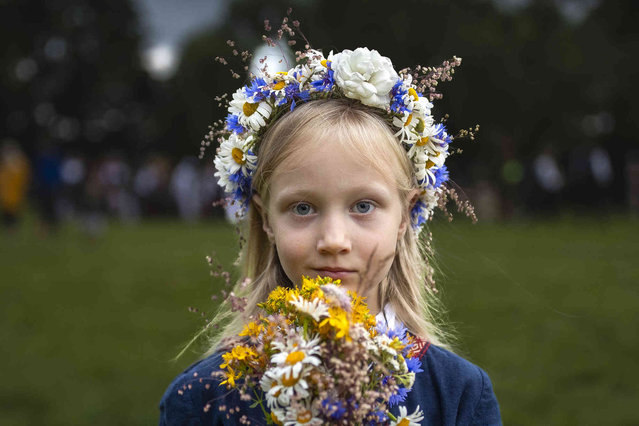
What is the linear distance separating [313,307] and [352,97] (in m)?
1.09

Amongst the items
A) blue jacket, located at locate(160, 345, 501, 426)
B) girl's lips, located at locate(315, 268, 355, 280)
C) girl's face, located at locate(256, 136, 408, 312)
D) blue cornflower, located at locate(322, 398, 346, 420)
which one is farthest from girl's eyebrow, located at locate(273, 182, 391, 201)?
blue cornflower, located at locate(322, 398, 346, 420)

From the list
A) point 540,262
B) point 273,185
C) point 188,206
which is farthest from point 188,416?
point 188,206

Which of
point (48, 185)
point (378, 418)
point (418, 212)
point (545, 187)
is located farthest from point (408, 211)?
point (545, 187)

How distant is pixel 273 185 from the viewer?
249 cm

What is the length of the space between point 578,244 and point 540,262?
10.0 feet

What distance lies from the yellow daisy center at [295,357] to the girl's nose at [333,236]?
650mm

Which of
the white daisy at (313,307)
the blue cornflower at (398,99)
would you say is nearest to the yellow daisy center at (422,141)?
the blue cornflower at (398,99)

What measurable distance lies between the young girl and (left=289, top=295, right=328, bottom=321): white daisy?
1.51 feet

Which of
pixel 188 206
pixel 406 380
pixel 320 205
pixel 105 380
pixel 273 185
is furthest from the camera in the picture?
pixel 188 206

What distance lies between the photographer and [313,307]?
1671 mm

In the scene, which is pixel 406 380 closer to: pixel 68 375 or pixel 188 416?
pixel 188 416

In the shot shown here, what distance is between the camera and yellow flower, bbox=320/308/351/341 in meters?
1.61

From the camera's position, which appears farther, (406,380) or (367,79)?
(367,79)

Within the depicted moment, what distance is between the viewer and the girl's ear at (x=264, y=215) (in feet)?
8.58
